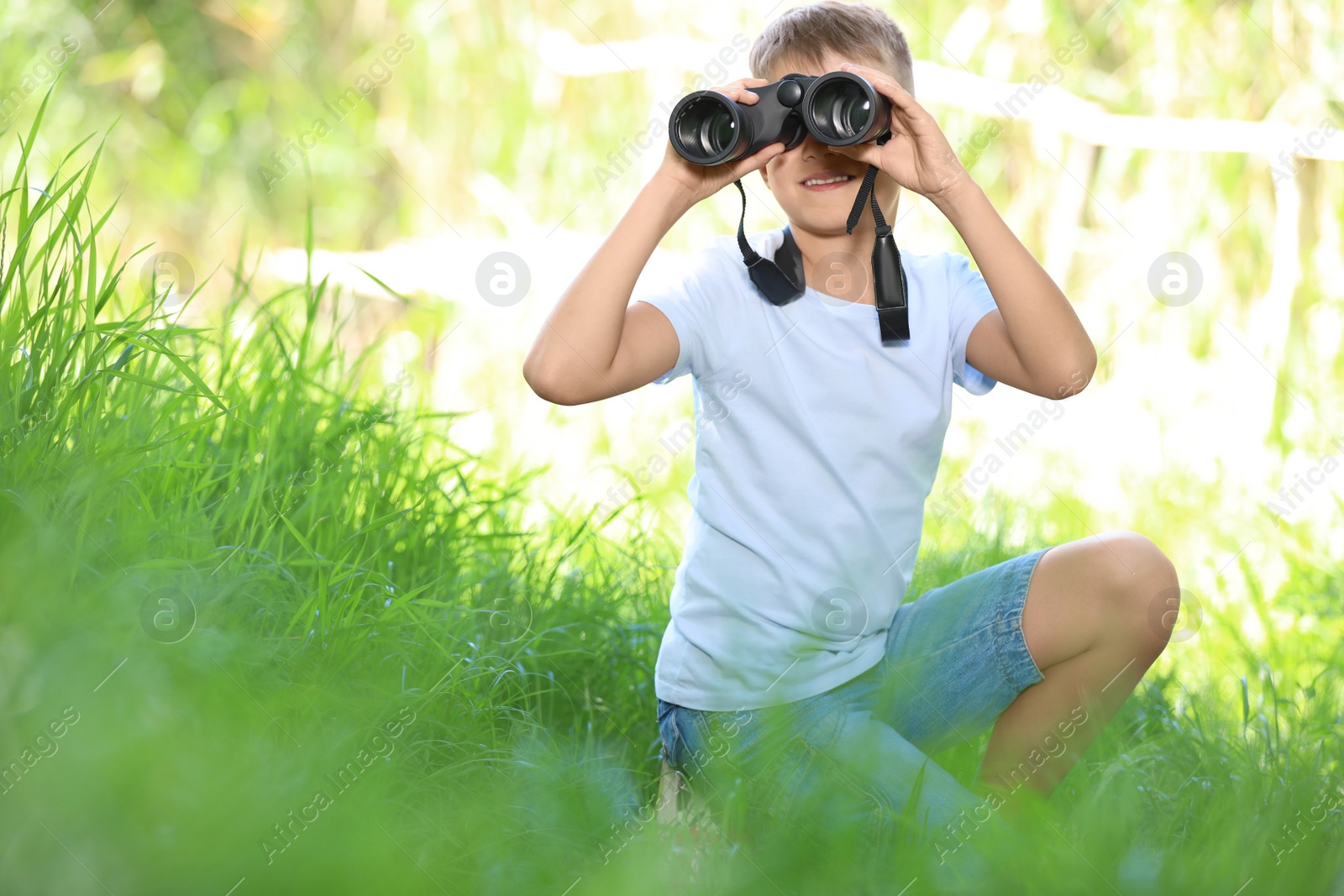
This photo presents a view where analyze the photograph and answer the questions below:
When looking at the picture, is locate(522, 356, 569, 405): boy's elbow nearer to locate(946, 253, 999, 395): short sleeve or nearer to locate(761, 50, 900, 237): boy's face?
locate(761, 50, 900, 237): boy's face

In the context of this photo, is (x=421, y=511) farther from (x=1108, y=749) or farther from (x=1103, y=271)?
(x=1103, y=271)

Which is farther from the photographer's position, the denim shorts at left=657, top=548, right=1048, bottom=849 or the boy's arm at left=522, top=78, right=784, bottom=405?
the boy's arm at left=522, top=78, right=784, bottom=405

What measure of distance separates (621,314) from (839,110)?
38cm

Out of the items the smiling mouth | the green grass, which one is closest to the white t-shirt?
the smiling mouth

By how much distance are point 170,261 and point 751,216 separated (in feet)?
7.10

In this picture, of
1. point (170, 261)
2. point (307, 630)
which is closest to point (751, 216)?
point (170, 261)

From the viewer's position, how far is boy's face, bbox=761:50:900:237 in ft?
5.18

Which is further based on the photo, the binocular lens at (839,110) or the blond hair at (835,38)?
the blond hair at (835,38)

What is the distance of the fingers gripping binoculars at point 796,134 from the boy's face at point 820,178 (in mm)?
43

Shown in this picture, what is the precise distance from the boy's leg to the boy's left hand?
1.69 feet

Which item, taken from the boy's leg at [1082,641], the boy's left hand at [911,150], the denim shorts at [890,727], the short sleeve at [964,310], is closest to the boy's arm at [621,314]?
the boy's left hand at [911,150]

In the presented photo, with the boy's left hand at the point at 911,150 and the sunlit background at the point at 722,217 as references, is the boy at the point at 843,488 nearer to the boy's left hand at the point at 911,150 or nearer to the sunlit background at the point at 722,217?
the boy's left hand at the point at 911,150

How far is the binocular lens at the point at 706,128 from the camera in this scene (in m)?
1.46

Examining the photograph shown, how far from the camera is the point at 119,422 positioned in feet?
5.08
